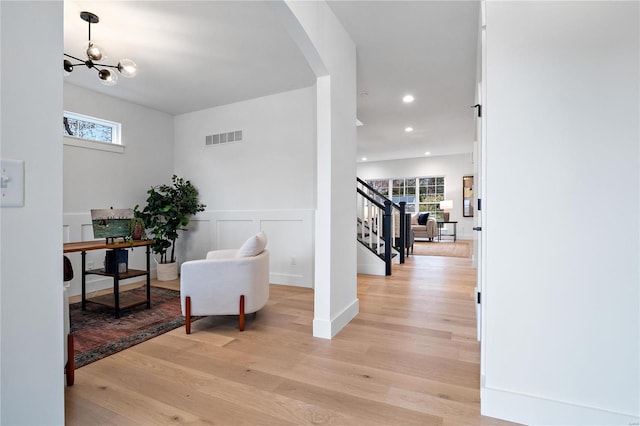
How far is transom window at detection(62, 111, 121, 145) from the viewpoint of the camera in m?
3.80

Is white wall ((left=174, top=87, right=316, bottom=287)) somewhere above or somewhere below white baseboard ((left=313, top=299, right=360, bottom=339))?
above

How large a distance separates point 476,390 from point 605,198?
116 centimetres

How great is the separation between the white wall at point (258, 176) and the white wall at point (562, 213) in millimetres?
2771

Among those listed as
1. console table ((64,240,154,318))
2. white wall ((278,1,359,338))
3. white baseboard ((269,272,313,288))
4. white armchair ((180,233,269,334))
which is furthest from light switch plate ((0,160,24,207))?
white baseboard ((269,272,313,288))

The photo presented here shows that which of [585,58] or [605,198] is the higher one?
[585,58]

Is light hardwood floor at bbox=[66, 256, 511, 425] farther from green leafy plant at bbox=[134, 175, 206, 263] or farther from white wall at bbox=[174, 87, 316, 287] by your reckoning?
green leafy plant at bbox=[134, 175, 206, 263]

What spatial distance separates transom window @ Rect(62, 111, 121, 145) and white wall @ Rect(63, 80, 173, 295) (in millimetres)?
78

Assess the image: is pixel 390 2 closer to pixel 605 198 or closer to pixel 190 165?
pixel 605 198

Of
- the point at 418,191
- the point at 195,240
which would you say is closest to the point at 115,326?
the point at 195,240

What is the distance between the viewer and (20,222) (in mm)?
588

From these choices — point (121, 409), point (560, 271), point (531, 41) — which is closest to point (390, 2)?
point (531, 41)

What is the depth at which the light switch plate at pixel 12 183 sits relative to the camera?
0.56 metres

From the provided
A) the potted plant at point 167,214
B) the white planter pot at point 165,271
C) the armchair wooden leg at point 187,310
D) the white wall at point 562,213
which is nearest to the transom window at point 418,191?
the potted plant at point 167,214

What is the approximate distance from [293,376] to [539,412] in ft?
4.09
